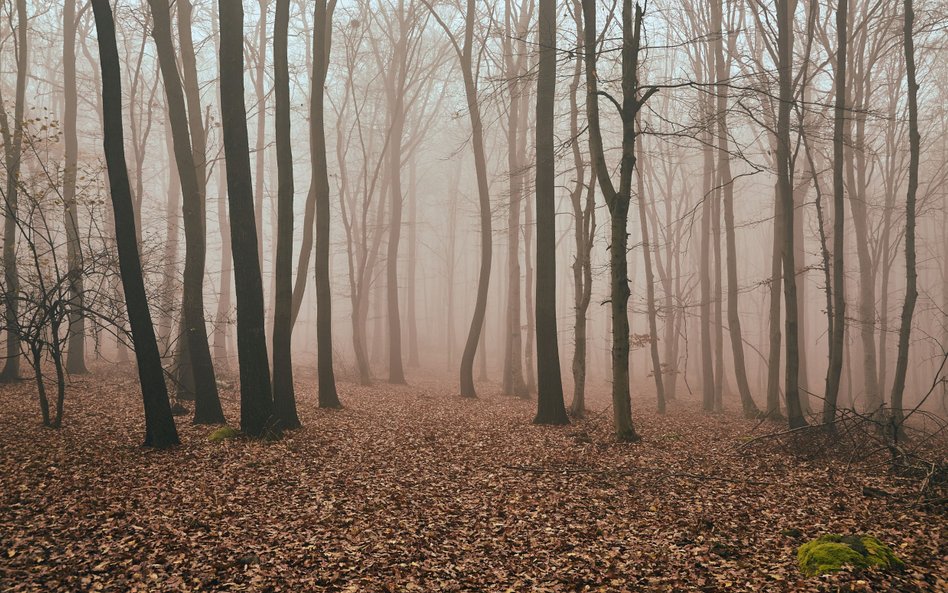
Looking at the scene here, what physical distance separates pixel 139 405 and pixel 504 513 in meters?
8.21

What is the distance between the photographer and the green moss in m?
8.48

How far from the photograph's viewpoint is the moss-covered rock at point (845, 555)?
4.64 m

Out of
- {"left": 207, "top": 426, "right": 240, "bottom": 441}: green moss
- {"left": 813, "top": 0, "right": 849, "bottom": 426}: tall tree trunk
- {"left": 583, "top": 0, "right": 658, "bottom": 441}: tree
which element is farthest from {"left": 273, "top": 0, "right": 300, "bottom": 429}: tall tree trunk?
{"left": 813, "top": 0, "right": 849, "bottom": 426}: tall tree trunk

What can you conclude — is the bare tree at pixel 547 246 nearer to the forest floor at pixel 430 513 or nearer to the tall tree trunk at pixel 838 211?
the forest floor at pixel 430 513

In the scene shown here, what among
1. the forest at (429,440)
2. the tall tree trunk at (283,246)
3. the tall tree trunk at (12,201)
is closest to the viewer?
the forest at (429,440)

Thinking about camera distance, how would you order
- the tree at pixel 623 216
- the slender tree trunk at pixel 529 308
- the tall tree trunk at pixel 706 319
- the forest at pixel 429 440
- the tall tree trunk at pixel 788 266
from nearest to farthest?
the forest at pixel 429 440 < the tree at pixel 623 216 < the tall tree trunk at pixel 788 266 < the tall tree trunk at pixel 706 319 < the slender tree trunk at pixel 529 308

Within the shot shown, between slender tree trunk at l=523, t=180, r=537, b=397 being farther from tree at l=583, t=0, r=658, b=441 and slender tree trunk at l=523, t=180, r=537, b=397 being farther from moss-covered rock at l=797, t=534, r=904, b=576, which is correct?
moss-covered rock at l=797, t=534, r=904, b=576

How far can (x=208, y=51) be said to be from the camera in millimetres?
26141

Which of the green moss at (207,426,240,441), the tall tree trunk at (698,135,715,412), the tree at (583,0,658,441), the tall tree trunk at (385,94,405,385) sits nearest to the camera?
the green moss at (207,426,240,441)

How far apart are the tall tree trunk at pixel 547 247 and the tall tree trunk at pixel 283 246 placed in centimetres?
458

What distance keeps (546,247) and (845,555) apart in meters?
7.53

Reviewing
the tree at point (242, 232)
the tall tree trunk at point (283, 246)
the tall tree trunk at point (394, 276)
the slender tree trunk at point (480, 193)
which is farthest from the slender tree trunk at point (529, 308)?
the tree at point (242, 232)

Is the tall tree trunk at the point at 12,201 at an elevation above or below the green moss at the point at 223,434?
above

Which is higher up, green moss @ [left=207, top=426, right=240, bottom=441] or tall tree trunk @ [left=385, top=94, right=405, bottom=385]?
tall tree trunk @ [left=385, top=94, right=405, bottom=385]
